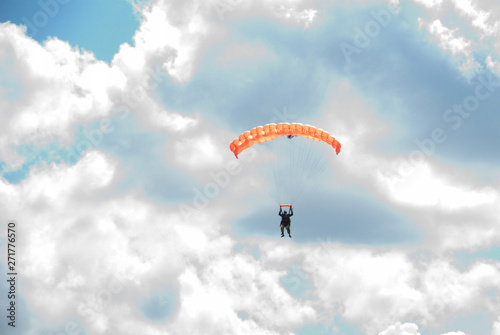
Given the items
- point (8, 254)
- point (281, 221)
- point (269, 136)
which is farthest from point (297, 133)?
point (8, 254)

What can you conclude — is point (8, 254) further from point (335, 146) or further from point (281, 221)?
point (335, 146)

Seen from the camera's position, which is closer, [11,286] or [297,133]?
[297,133]

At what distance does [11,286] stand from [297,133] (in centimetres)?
3050

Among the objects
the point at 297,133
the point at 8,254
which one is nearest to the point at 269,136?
the point at 297,133

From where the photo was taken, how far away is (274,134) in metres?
63.8

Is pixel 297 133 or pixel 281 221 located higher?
pixel 297 133

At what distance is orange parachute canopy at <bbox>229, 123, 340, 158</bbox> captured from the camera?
2504 inches

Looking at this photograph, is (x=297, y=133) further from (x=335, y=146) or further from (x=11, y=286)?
(x=11, y=286)

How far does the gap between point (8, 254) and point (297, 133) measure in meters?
27.8

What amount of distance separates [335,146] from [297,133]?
3.94m

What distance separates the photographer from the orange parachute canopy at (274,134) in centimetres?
6359

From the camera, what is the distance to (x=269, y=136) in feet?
210

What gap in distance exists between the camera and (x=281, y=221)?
66688 millimetres

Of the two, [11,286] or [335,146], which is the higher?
[335,146]
